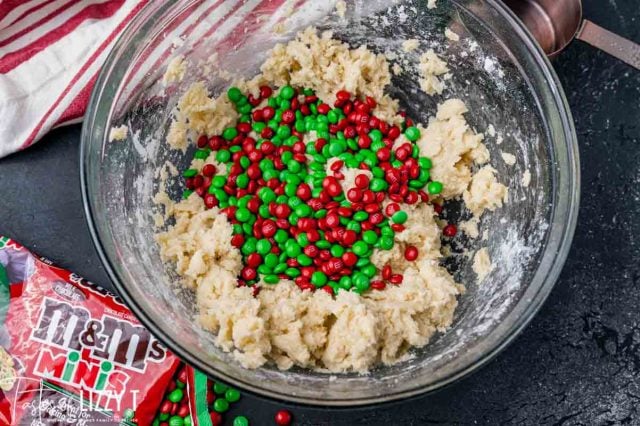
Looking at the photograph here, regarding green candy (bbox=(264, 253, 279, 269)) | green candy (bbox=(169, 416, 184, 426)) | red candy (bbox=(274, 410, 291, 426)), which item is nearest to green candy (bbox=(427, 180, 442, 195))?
green candy (bbox=(264, 253, 279, 269))

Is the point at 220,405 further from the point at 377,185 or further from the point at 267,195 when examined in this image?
the point at 377,185

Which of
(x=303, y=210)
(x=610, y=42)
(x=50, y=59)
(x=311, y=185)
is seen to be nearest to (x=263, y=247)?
(x=303, y=210)

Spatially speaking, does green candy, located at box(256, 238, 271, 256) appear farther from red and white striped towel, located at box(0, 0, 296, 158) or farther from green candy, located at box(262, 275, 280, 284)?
red and white striped towel, located at box(0, 0, 296, 158)

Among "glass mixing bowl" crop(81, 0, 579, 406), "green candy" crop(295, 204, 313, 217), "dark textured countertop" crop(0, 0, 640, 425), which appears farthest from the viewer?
"dark textured countertop" crop(0, 0, 640, 425)

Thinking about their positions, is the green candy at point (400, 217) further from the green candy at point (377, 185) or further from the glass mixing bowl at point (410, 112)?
the glass mixing bowl at point (410, 112)

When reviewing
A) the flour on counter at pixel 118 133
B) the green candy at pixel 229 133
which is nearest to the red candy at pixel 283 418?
the green candy at pixel 229 133

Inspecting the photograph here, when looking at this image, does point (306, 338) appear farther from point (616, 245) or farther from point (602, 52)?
point (602, 52)
